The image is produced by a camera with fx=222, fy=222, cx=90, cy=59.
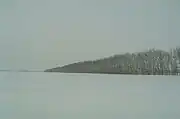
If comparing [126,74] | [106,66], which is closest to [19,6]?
[106,66]

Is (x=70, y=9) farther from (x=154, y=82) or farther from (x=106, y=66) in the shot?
(x=154, y=82)

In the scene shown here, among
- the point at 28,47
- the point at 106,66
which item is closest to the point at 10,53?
the point at 28,47

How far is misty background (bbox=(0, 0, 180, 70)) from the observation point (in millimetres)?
1404

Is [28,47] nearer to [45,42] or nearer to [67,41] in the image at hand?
[45,42]

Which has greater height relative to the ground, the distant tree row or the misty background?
the misty background

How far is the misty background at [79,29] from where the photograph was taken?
1.40m

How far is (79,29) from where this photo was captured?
1.45 m

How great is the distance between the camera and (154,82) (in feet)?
4.84

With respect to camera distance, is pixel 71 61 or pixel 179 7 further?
pixel 179 7

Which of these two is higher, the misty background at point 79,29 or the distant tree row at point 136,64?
the misty background at point 79,29

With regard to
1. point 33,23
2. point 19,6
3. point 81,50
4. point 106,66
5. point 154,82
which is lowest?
point 154,82

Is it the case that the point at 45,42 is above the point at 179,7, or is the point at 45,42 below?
below

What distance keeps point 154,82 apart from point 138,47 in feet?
0.84

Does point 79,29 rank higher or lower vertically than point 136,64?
higher
